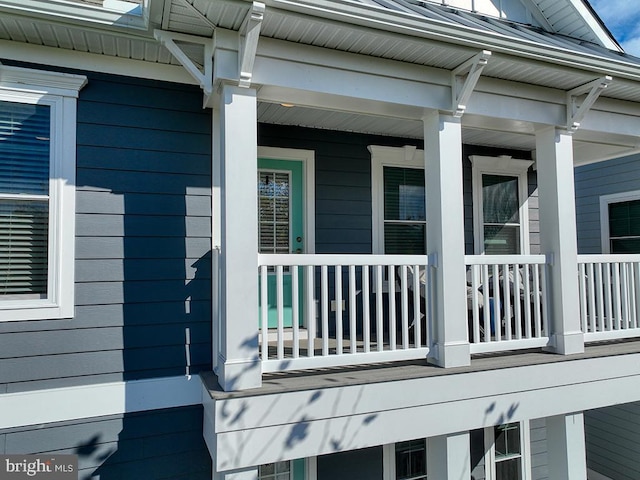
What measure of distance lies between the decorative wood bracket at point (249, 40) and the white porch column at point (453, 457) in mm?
2869

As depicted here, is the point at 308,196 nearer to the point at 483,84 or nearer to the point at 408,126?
the point at 408,126

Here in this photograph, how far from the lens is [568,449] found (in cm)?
341

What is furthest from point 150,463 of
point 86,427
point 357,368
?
point 357,368

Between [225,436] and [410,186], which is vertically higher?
[410,186]

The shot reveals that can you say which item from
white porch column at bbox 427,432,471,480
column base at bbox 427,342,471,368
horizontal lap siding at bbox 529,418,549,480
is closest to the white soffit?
column base at bbox 427,342,471,368

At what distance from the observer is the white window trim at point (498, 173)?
5207mm

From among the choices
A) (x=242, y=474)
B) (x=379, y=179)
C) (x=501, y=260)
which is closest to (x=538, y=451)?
(x=501, y=260)

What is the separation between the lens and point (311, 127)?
14.2 ft

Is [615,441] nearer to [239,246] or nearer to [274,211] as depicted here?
[274,211]

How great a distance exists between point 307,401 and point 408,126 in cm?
295

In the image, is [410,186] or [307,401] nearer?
[307,401]

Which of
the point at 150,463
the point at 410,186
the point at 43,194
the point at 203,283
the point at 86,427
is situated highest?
the point at 410,186

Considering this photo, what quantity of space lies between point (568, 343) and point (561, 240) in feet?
2.84

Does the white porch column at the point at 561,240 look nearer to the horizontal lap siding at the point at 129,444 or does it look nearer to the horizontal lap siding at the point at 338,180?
the horizontal lap siding at the point at 338,180
